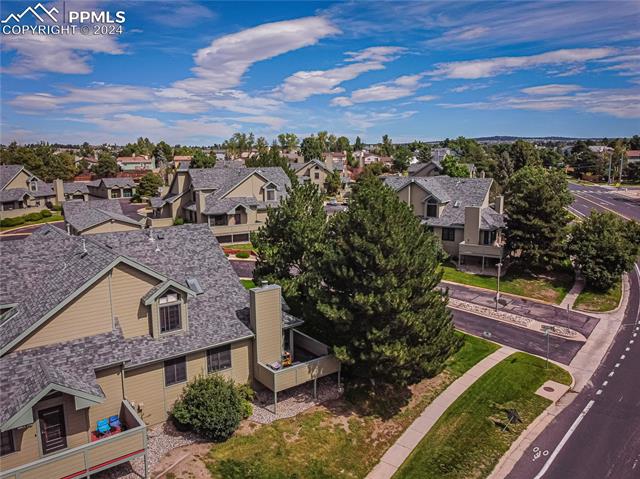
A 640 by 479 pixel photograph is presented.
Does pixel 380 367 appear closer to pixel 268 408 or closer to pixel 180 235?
pixel 268 408

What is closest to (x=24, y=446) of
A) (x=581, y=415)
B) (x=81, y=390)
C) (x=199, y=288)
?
(x=81, y=390)

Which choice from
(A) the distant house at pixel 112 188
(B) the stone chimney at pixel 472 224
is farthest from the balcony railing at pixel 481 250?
(A) the distant house at pixel 112 188

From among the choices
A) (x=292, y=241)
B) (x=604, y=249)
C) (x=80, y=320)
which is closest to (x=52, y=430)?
(x=80, y=320)

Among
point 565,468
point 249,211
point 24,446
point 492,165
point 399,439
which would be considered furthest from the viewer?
point 492,165

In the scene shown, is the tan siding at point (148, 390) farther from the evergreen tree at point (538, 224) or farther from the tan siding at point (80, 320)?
the evergreen tree at point (538, 224)

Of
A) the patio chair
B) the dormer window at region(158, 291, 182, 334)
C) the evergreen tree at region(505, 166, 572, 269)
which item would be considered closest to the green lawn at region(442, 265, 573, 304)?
the evergreen tree at region(505, 166, 572, 269)

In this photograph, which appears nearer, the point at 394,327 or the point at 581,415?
the point at 394,327

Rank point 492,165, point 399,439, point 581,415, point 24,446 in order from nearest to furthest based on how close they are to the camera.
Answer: point 24,446
point 399,439
point 581,415
point 492,165
